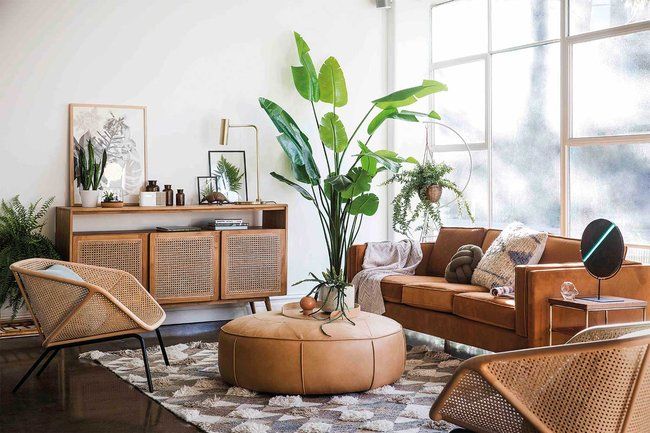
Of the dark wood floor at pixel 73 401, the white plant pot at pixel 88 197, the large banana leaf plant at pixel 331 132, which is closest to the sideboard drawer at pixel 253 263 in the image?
the large banana leaf plant at pixel 331 132

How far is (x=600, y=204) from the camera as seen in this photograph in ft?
20.1

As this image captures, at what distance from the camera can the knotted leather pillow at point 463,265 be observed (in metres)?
5.95

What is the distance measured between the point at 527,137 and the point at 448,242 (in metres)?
1.16

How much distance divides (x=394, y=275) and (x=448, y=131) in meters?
1.95

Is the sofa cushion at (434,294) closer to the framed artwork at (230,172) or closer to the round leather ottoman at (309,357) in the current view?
the round leather ottoman at (309,357)

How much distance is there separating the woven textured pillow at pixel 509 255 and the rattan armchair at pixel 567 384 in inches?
113

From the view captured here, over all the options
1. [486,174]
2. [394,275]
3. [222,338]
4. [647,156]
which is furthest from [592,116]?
[222,338]

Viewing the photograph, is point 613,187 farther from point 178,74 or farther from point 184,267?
point 178,74

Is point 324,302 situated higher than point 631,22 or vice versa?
point 631,22

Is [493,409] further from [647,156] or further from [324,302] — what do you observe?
[647,156]

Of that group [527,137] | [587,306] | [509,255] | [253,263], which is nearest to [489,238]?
[509,255]

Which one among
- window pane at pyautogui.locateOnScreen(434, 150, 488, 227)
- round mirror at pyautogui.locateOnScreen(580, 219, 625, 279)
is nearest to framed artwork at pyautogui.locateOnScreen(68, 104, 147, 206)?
window pane at pyautogui.locateOnScreen(434, 150, 488, 227)

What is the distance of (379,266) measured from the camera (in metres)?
6.62

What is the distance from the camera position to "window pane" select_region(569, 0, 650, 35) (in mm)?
5824
